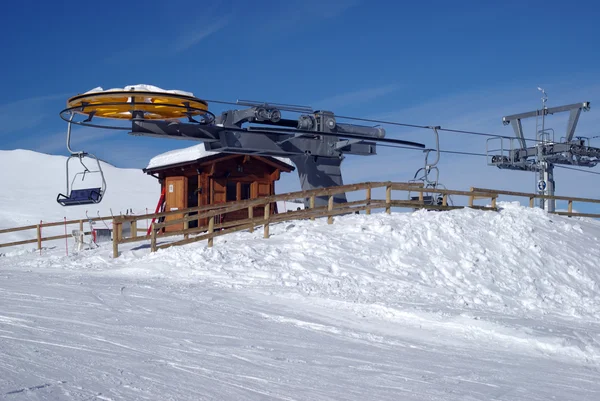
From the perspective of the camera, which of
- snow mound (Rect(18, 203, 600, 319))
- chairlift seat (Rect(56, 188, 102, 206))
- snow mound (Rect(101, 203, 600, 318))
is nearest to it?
snow mound (Rect(18, 203, 600, 319))

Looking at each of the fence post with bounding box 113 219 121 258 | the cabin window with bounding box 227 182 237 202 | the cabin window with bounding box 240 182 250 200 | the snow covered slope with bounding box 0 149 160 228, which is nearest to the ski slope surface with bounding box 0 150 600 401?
the fence post with bounding box 113 219 121 258

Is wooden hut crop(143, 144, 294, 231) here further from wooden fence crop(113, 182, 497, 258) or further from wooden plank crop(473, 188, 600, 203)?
wooden plank crop(473, 188, 600, 203)

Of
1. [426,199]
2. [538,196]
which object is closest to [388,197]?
[426,199]

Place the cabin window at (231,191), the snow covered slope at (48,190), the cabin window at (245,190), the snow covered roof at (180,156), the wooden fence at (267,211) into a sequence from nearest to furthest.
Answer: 1. the wooden fence at (267,211)
2. the snow covered roof at (180,156)
3. the cabin window at (231,191)
4. the cabin window at (245,190)
5. the snow covered slope at (48,190)

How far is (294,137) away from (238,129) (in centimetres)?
221

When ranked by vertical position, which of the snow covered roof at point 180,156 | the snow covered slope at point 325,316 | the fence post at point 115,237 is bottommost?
the snow covered slope at point 325,316

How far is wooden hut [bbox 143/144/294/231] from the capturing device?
2656cm

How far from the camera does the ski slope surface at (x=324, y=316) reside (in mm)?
6254

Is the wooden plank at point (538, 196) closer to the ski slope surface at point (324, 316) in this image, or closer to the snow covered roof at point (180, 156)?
the ski slope surface at point (324, 316)

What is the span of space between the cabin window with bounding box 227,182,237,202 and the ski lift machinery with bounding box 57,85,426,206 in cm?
722

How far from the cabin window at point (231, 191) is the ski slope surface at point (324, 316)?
8.41 meters

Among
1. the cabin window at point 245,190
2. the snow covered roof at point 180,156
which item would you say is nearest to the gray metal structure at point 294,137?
the snow covered roof at point 180,156

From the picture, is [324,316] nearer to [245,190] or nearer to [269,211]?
[269,211]

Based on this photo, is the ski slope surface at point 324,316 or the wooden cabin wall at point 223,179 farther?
the wooden cabin wall at point 223,179
